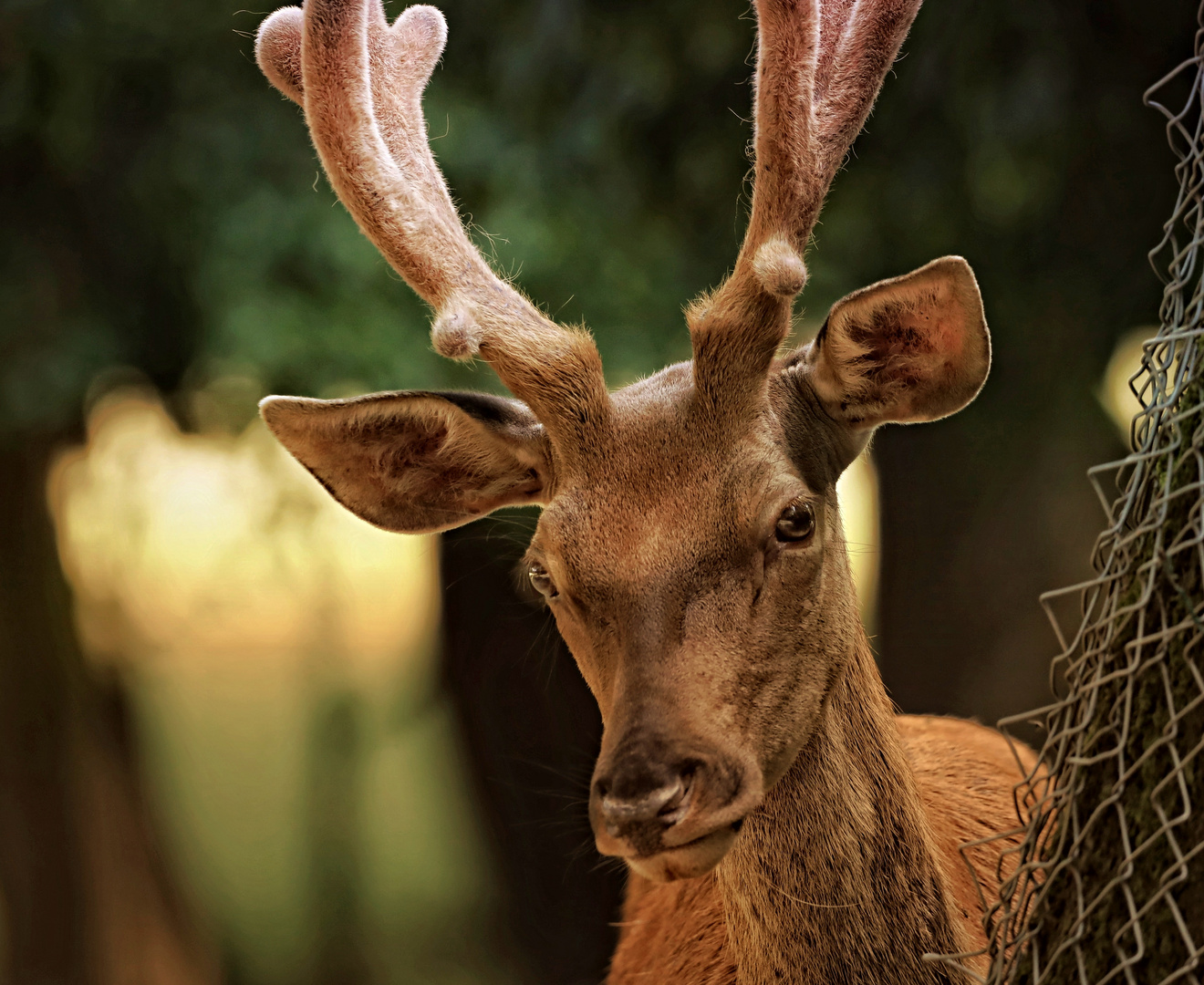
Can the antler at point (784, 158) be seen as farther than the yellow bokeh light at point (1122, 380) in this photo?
No

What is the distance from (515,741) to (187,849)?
1951 mm

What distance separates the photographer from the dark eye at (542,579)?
2.45 meters

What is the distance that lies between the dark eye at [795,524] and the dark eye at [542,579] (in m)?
0.50

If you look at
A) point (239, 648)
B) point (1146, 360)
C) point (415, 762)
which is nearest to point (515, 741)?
point (415, 762)

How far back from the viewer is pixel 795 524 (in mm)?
2268

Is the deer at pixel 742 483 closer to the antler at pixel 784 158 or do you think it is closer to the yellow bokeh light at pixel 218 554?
the antler at pixel 784 158

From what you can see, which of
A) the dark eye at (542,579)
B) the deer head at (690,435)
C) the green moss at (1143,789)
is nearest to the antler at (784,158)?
the deer head at (690,435)

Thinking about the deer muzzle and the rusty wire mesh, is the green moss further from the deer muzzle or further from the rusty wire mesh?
the deer muzzle

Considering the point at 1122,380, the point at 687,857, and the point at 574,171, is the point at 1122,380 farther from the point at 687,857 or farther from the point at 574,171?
the point at 687,857

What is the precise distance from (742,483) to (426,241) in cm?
90

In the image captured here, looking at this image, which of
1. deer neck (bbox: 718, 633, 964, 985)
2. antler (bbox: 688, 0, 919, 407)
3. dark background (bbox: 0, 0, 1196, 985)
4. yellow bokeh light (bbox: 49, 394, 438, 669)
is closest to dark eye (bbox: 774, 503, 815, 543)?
antler (bbox: 688, 0, 919, 407)

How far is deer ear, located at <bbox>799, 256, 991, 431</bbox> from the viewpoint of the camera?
2.30 meters

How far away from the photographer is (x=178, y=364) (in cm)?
494

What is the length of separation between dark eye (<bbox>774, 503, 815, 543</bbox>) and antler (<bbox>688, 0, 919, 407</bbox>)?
249mm
